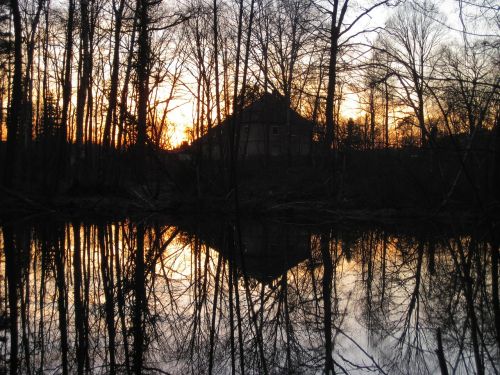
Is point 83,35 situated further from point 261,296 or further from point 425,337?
point 425,337

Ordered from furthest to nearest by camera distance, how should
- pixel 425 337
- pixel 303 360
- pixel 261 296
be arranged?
pixel 261 296 → pixel 425 337 → pixel 303 360

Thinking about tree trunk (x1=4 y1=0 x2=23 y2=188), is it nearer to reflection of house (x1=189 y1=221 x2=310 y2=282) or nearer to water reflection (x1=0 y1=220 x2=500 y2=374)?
reflection of house (x1=189 y1=221 x2=310 y2=282)

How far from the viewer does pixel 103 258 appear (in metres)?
8.45

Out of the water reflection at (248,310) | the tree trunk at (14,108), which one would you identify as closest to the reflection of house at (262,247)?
the water reflection at (248,310)

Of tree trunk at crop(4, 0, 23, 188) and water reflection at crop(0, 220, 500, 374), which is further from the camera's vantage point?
tree trunk at crop(4, 0, 23, 188)

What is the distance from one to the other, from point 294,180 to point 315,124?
11340 millimetres

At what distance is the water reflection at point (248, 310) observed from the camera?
359cm

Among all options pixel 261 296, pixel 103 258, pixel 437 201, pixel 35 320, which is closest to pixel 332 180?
pixel 437 201

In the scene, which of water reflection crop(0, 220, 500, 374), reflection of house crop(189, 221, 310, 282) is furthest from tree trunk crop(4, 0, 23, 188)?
water reflection crop(0, 220, 500, 374)

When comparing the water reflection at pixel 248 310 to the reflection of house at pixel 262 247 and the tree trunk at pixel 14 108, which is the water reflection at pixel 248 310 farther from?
the tree trunk at pixel 14 108

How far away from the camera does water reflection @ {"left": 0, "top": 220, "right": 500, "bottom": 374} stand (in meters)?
3.59

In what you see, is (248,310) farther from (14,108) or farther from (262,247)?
(14,108)

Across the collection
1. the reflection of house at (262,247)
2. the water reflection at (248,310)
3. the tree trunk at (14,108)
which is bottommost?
the reflection of house at (262,247)

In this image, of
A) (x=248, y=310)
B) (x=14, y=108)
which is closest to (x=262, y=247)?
(x=248, y=310)
